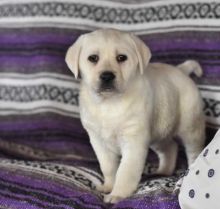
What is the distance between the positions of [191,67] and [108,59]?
1.56 feet

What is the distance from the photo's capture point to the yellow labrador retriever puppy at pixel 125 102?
5.37ft

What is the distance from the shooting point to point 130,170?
163cm

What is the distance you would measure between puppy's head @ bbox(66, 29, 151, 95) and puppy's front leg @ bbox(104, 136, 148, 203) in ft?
0.60

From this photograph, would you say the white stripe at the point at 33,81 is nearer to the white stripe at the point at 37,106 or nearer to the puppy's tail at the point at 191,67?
the white stripe at the point at 37,106

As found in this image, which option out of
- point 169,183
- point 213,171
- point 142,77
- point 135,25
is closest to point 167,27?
point 135,25

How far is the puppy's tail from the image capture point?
1973 mm

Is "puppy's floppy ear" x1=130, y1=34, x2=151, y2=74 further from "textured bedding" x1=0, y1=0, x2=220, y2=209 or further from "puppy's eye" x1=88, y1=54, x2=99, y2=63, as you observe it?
"textured bedding" x1=0, y1=0, x2=220, y2=209

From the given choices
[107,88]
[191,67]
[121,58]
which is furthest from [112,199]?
[191,67]

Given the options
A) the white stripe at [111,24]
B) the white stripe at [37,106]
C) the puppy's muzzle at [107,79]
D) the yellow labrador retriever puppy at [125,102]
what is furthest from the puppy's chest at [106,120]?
the white stripe at [111,24]

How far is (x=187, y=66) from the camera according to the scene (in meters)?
1.99

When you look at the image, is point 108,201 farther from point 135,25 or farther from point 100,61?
point 135,25

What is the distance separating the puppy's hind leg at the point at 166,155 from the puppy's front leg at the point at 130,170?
28 centimetres

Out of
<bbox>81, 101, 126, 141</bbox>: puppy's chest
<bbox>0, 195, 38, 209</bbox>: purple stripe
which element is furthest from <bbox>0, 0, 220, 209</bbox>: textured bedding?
<bbox>0, 195, 38, 209</bbox>: purple stripe

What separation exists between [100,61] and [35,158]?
638mm
